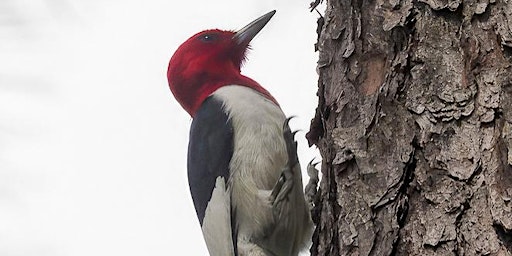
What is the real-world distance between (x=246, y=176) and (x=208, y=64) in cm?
99

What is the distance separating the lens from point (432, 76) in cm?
195

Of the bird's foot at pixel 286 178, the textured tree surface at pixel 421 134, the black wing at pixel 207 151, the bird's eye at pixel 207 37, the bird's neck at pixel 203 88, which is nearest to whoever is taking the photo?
the textured tree surface at pixel 421 134

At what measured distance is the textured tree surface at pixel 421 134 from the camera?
1777 millimetres

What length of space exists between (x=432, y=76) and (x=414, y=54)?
0.31ft

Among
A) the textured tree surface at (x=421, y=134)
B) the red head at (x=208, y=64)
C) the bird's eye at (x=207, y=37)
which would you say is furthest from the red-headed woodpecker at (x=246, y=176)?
the textured tree surface at (x=421, y=134)

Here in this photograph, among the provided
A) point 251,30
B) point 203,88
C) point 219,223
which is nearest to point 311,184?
point 219,223

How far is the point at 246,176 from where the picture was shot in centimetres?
314

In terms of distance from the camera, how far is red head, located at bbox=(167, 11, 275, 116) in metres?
3.84

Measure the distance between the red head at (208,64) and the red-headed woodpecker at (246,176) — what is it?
0.48 feet

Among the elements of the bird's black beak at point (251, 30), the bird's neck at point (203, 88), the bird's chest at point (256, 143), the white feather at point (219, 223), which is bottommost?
the white feather at point (219, 223)

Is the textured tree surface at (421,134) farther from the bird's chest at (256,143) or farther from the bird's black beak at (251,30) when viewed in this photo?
the bird's black beak at (251,30)

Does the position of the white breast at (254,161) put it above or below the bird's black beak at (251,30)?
below

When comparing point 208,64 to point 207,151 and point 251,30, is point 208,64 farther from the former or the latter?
point 207,151

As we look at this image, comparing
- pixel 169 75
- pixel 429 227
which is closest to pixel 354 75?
pixel 429 227
